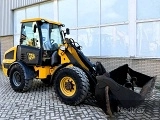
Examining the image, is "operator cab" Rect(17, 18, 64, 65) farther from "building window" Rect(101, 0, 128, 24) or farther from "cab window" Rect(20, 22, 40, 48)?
"building window" Rect(101, 0, 128, 24)

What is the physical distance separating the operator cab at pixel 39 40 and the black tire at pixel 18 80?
14.1 inches

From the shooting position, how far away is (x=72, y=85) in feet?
21.4

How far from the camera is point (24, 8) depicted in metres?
14.9

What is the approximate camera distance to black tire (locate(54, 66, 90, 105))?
20.4 ft

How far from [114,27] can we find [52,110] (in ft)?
17.8

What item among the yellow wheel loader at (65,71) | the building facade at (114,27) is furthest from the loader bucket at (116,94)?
the building facade at (114,27)

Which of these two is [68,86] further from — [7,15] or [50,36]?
[7,15]

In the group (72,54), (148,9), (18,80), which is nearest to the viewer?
(72,54)

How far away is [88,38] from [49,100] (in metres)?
5.08

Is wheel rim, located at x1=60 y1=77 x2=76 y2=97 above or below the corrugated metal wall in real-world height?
below

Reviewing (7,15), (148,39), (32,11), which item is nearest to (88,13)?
(148,39)

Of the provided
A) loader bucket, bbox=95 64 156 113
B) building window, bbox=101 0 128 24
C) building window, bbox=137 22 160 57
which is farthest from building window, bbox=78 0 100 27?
loader bucket, bbox=95 64 156 113

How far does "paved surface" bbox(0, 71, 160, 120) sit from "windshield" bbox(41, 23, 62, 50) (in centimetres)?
155

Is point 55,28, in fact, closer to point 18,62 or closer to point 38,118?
point 18,62
